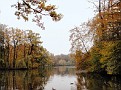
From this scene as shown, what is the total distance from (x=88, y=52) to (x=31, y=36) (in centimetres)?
3109

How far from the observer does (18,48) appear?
80500 millimetres

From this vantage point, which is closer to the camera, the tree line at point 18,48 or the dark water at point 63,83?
the dark water at point 63,83

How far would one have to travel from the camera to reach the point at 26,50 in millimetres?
83750

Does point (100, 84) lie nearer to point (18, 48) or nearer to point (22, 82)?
point (22, 82)

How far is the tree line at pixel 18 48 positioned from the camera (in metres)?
73.0

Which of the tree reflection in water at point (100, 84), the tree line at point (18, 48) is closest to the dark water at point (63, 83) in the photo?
the tree reflection in water at point (100, 84)

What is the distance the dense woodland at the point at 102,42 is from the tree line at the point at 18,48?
85.0 ft

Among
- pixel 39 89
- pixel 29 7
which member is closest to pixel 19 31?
pixel 39 89

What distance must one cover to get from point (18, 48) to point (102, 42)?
50001 millimetres

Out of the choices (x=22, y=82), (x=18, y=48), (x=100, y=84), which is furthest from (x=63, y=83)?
(x=18, y=48)

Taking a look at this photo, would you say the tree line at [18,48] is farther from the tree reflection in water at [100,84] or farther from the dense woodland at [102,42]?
the tree reflection in water at [100,84]

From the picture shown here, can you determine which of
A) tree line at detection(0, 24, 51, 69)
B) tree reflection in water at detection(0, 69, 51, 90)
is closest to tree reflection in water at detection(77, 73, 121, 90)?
tree reflection in water at detection(0, 69, 51, 90)

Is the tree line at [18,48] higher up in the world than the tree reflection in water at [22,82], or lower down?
higher up

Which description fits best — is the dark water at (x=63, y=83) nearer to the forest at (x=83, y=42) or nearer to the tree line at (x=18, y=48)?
the forest at (x=83, y=42)
